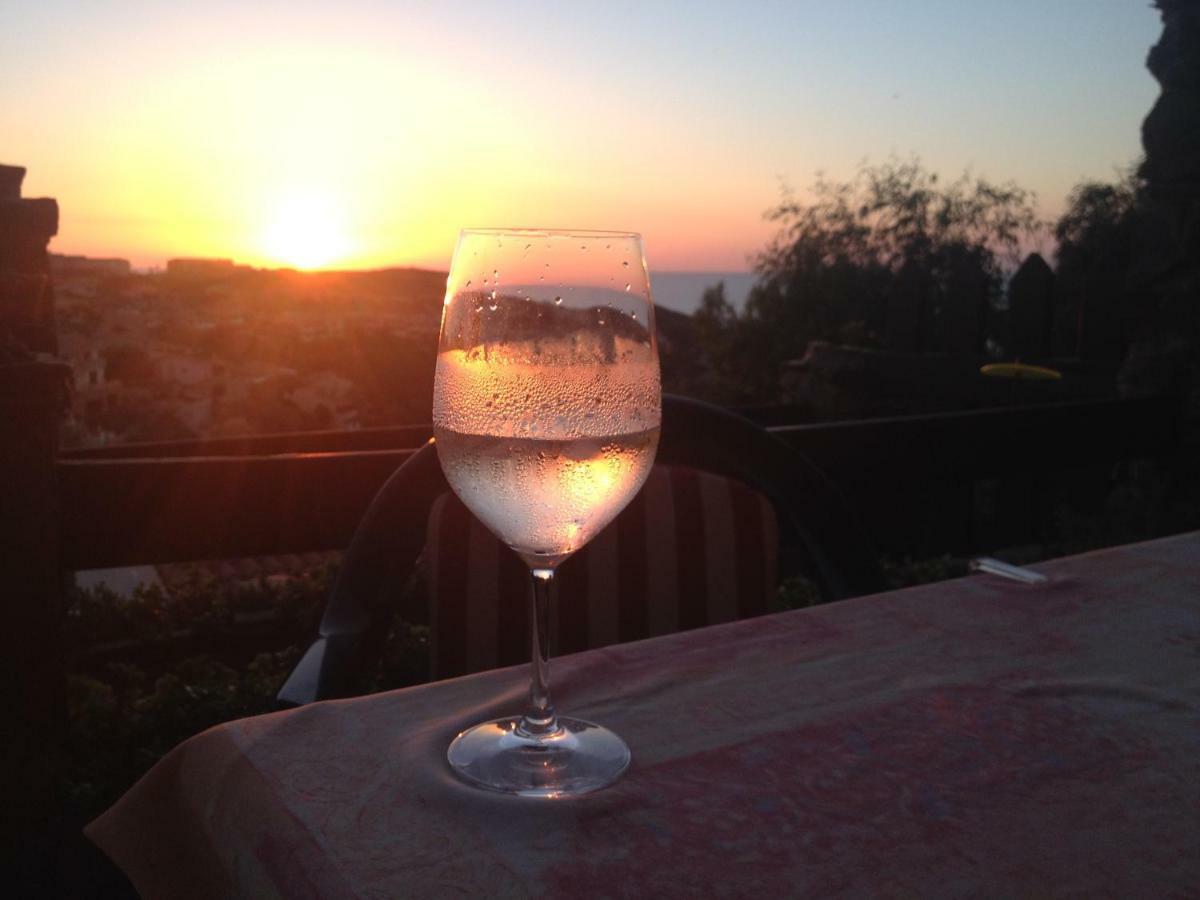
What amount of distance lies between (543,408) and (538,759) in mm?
266

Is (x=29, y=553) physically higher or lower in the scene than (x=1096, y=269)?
lower

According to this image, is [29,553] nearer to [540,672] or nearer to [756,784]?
[540,672]

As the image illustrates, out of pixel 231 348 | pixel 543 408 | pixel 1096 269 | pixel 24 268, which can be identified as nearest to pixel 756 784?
pixel 543 408

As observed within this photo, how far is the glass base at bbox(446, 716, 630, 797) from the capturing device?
78 centimetres

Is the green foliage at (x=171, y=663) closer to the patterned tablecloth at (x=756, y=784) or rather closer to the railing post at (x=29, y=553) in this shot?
the railing post at (x=29, y=553)

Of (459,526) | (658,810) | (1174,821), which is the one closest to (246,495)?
(459,526)

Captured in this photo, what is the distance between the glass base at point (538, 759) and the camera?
78cm

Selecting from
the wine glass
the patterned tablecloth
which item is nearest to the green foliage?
the patterned tablecloth

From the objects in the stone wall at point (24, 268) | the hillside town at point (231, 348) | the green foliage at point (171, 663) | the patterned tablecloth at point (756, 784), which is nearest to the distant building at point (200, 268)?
the hillside town at point (231, 348)

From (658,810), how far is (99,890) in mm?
2240

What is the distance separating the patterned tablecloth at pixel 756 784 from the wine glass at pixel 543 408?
0.05 metres

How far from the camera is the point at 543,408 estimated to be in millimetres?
817

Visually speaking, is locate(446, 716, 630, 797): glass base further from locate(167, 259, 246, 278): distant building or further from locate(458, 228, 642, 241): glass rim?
locate(167, 259, 246, 278): distant building

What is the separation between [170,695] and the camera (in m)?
2.87
